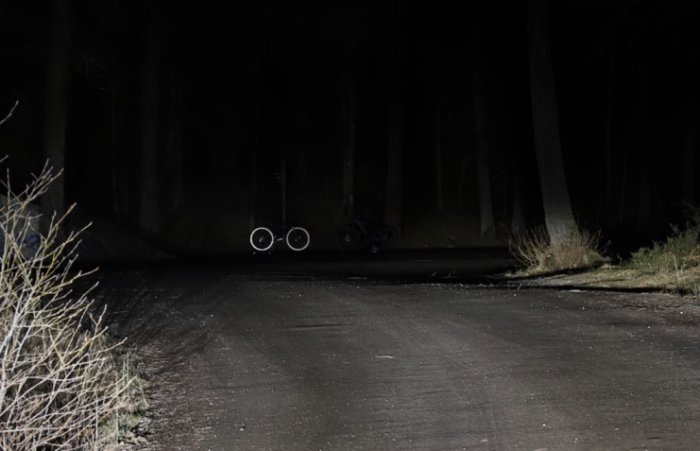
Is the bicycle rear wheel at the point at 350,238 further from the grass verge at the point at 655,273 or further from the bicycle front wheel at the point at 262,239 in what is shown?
the grass verge at the point at 655,273

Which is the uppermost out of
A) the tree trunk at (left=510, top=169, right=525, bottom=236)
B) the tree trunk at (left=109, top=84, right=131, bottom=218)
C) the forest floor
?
the tree trunk at (left=109, top=84, right=131, bottom=218)

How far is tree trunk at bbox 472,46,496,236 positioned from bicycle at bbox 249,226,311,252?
1098cm

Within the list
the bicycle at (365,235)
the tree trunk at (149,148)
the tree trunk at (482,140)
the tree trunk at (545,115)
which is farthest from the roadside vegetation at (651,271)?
the tree trunk at (482,140)

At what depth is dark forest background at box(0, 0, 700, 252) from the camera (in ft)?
Result: 84.2

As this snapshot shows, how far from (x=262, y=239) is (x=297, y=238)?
135 centimetres

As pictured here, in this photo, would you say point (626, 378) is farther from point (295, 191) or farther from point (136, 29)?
point (295, 191)

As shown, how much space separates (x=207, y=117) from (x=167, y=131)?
4378 millimetres

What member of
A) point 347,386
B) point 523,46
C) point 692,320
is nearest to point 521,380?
point 347,386

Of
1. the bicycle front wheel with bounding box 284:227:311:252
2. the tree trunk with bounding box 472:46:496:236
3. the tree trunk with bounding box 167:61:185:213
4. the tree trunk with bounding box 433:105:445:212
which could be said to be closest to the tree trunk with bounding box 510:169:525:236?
the tree trunk with bounding box 472:46:496:236

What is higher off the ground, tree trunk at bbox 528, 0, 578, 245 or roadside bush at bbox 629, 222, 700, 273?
tree trunk at bbox 528, 0, 578, 245

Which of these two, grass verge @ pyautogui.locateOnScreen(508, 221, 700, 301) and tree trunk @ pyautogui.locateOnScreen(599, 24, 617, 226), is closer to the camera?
grass verge @ pyautogui.locateOnScreen(508, 221, 700, 301)

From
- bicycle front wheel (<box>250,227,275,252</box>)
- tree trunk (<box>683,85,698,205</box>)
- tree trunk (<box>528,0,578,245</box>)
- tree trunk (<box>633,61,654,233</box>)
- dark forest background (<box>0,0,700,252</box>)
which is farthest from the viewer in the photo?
tree trunk (<box>633,61,654,233</box>)

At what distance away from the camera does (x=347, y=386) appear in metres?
7.45

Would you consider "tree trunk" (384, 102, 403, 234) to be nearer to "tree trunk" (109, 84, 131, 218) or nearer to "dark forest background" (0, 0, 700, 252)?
"dark forest background" (0, 0, 700, 252)
